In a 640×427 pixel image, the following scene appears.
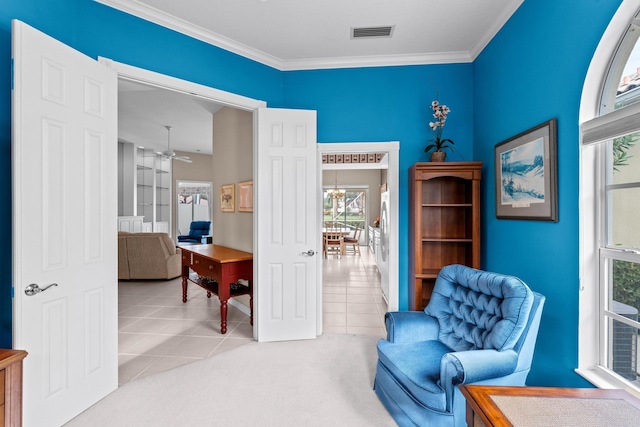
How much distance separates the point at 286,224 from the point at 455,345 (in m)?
1.81

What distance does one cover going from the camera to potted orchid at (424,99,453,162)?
2768 mm

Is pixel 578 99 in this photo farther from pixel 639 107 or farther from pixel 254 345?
pixel 254 345

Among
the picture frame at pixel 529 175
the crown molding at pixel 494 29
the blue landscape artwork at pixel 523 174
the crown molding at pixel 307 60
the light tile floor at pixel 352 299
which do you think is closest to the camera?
the picture frame at pixel 529 175

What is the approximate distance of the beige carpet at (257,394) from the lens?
6.00 ft

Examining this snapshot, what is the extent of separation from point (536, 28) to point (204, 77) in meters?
2.71

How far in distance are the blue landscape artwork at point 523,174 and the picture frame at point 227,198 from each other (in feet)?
10.8

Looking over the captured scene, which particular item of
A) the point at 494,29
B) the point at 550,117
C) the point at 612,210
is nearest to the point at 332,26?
the point at 494,29

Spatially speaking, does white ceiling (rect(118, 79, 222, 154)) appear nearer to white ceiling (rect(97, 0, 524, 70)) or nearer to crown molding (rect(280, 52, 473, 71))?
white ceiling (rect(97, 0, 524, 70))

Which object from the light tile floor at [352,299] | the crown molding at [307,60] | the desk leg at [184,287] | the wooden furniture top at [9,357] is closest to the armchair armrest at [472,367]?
the light tile floor at [352,299]

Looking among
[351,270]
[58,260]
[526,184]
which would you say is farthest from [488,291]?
[351,270]

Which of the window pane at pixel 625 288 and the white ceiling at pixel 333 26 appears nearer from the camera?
the window pane at pixel 625 288


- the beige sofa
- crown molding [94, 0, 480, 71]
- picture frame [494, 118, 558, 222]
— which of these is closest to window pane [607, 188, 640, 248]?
picture frame [494, 118, 558, 222]

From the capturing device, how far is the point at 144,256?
514cm

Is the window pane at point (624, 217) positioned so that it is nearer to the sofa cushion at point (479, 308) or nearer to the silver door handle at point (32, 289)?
the sofa cushion at point (479, 308)
